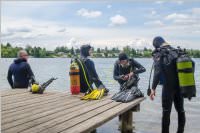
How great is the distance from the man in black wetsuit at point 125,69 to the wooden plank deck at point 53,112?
0.71 m

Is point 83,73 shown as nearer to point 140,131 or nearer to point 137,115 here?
point 140,131

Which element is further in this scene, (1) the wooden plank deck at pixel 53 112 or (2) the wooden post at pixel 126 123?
(2) the wooden post at pixel 126 123

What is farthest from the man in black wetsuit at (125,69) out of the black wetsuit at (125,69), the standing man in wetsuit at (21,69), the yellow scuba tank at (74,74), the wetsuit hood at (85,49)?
the standing man in wetsuit at (21,69)

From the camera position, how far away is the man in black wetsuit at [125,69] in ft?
32.1

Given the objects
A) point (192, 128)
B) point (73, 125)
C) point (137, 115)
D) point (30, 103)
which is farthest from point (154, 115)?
point (73, 125)

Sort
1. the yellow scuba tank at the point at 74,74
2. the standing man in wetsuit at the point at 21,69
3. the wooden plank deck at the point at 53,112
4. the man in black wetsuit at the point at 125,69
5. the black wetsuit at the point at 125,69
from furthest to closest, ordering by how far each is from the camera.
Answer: the standing man in wetsuit at the point at 21,69 → the black wetsuit at the point at 125,69 → the man in black wetsuit at the point at 125,69 → the yellow scuba tank at the point at 74,74 → the wooden plank deck at the point at 53,112

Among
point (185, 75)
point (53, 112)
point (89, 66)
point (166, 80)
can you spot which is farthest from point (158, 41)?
point (53, 112)

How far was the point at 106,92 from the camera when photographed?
10.0 m

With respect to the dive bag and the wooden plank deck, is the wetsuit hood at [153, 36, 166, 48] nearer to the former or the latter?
the wooden plank deck

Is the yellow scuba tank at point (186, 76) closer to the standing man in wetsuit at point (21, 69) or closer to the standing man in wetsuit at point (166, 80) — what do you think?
the standing man in wetsuit at point (166, 80)

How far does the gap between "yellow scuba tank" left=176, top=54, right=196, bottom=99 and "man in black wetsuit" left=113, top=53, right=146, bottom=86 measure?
2.48m

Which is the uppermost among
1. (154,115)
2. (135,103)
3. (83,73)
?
(83,73)

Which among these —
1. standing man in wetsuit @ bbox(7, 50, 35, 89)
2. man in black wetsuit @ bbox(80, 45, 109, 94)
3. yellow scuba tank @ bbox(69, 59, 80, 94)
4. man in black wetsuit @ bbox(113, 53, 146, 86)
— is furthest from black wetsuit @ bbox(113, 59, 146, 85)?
standing man in wetsuit @ bbox(7, 50, 35, 89)

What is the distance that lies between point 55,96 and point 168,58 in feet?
11.7
